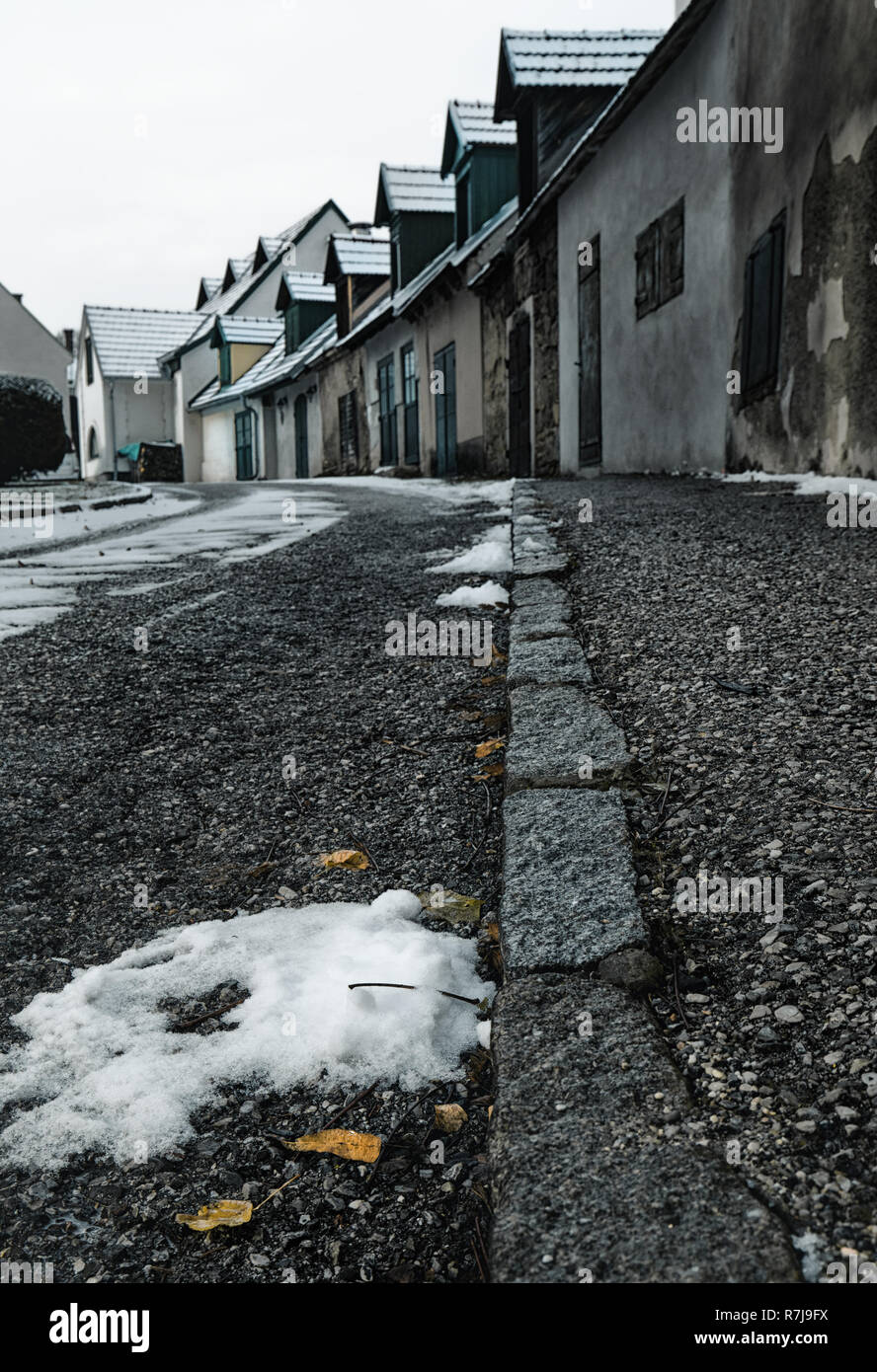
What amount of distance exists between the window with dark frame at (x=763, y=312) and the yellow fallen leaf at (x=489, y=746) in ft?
16.4

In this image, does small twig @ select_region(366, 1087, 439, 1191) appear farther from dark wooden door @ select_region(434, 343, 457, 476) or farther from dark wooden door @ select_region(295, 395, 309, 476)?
dark wooden door @ select_region(295, 395, 309, 476)

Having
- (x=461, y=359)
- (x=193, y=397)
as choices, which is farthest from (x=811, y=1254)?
(x=193, y=397)

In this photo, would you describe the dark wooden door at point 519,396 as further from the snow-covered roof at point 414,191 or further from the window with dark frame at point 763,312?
the window with dark frame at point 763,312

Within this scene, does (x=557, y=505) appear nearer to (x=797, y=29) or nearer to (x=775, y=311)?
(x=775, y=311)

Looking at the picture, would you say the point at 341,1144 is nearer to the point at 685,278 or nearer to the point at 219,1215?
the point at 219,1215

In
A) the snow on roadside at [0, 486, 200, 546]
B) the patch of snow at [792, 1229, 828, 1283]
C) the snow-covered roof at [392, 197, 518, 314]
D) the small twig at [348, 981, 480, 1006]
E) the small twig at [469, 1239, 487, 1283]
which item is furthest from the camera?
the snow-covered roof at [392, 197, 518, 314]

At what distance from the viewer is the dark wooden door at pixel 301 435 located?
23656 millimetres

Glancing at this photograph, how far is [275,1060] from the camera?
1.42 metres

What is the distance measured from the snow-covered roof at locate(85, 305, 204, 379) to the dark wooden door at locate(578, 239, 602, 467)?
958 inches

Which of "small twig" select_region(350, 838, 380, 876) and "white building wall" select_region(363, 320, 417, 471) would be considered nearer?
"small twig" select_region(350, 838, 380, 876)

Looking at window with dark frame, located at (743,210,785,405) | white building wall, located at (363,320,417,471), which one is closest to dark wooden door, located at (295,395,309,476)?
white building wall, located at (363,320,417,471)

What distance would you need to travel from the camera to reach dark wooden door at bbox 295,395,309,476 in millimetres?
23656

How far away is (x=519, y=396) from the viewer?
43.2 ft

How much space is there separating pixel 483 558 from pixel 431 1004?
3.53 meters
